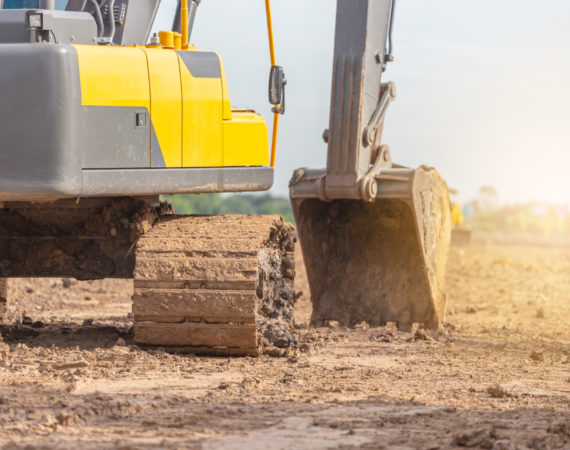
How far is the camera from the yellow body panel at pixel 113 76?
5.72m

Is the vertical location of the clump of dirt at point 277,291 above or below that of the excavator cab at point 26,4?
below

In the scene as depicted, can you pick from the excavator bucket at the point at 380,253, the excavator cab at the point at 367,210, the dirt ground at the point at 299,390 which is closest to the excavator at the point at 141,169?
the dirt ground at the point at 299,390

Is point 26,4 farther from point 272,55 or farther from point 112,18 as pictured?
point 272,55

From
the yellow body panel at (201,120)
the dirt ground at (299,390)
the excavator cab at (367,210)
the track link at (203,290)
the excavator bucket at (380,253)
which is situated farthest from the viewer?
the excavator bucket at (380,253)

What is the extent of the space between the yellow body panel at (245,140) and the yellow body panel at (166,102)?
1.41 ft

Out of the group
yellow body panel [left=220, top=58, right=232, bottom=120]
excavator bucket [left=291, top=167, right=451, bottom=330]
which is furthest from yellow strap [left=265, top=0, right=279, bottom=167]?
excavator bucket [left=291, top=167, right=451, bottom=330]

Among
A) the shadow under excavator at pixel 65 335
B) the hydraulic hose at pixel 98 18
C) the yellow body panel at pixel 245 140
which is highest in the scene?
the hydraulic hose at pixel 98 18

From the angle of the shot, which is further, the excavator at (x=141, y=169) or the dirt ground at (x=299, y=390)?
the excavator at (x=141, y=169)

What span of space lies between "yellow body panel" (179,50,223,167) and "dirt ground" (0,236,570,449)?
127 centimetres

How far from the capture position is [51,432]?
13.6 ft

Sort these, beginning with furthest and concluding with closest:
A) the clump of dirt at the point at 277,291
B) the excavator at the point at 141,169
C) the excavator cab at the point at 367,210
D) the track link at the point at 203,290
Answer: the excavator cab at the point at 367,210 → the clump of dirt at the point at 277,291 → the track link at the point at 203,290 → the excavator at the point at 141,169

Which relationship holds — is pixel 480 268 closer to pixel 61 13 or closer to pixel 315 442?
pixel 61 13

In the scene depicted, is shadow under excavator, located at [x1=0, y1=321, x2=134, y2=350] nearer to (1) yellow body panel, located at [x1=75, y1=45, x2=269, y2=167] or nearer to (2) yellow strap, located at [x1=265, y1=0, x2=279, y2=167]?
(1) yellow body panel, located at [x1=75, y1=45, x2=269, y2=167]

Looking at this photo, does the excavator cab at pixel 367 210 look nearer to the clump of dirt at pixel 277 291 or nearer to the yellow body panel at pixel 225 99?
the clump of dirt at pixel 277 291
